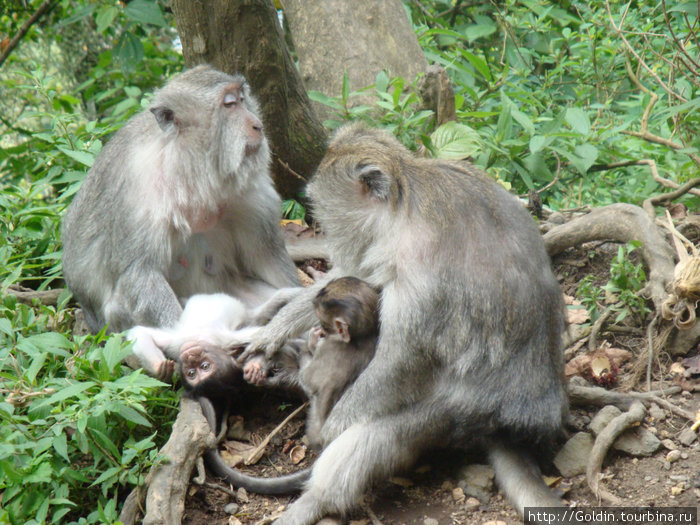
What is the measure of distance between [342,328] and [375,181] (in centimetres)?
83

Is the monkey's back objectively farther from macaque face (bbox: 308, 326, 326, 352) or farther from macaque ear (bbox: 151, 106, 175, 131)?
macaque ear (bbox: 151, 106, 175, 131)

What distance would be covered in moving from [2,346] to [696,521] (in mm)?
3743

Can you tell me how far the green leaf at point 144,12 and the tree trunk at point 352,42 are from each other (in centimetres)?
149

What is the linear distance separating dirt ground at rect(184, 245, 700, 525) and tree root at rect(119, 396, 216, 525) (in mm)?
249

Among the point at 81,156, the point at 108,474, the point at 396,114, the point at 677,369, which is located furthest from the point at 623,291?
the point at 81,156

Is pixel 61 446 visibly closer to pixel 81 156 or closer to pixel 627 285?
pixel 81 156

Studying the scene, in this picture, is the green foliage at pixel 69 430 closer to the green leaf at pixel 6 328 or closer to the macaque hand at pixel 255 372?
the green leaf at pixel 6 328

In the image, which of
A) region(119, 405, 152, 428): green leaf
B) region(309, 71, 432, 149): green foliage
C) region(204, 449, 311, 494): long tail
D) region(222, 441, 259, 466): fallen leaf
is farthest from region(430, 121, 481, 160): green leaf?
region(119, 405, 152, 428): green leaf

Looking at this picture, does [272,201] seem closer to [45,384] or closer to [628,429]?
[45,384]

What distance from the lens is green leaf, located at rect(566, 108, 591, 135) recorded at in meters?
5.71

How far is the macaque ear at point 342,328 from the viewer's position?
3990mm

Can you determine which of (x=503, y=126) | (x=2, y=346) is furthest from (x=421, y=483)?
(x=503, y=126)

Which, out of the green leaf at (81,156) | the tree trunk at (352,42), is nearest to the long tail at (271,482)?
the green leaf at (81,156)

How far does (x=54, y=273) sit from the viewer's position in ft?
19.1
